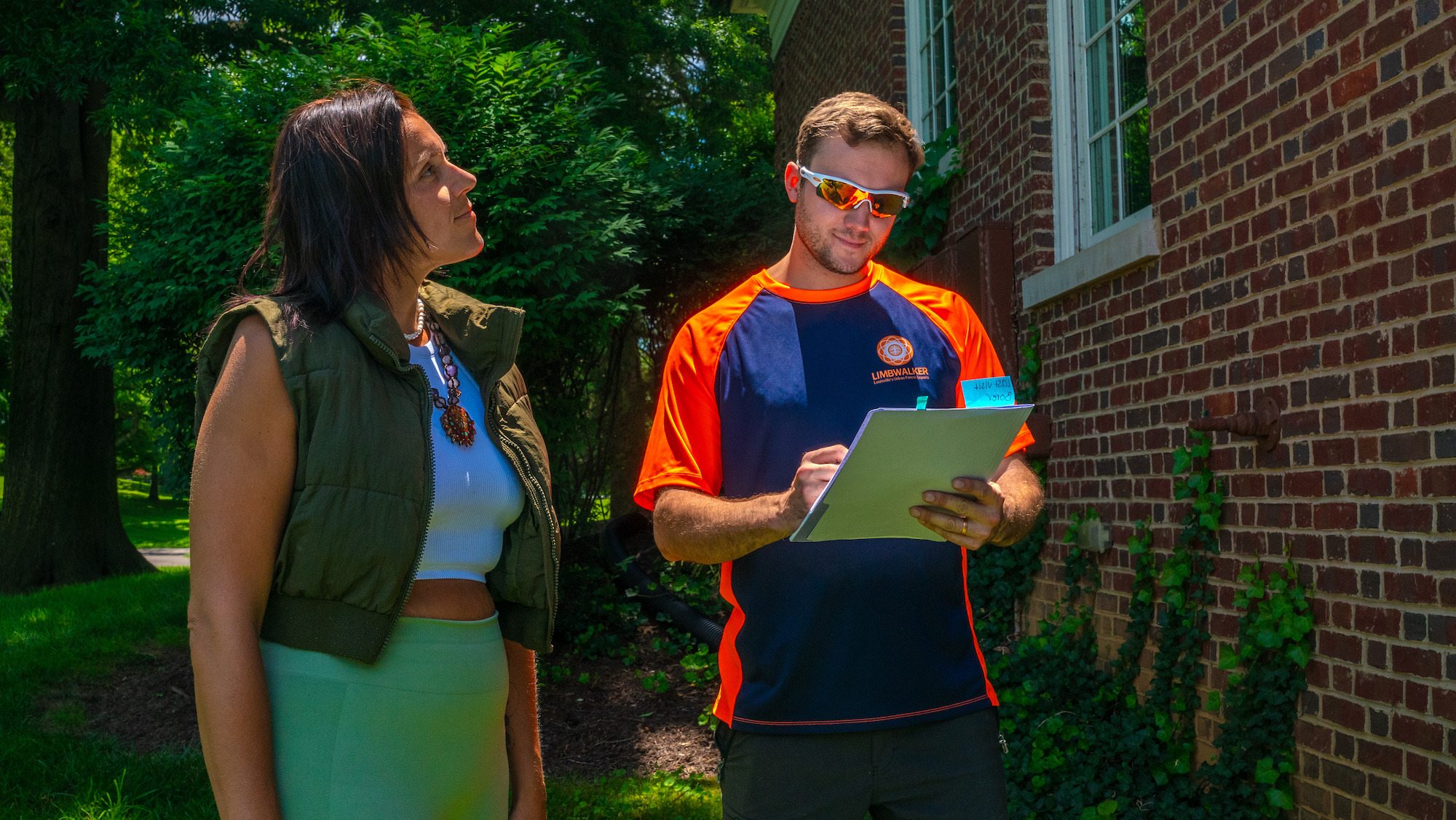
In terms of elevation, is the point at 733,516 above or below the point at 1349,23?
below

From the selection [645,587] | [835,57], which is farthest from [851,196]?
[835,57]

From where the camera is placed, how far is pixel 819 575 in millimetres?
2137

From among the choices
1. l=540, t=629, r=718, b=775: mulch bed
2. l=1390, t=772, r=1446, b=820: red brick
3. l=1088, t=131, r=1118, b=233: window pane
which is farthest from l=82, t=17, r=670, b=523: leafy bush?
l=1390, t=772, r=1446, b=820: red brick

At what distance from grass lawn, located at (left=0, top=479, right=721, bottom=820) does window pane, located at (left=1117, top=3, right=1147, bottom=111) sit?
358cm

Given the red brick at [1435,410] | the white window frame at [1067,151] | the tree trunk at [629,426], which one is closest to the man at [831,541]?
the red brick at [1435,410]

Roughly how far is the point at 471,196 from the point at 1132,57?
11.4 feet

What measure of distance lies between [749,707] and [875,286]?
0.94m

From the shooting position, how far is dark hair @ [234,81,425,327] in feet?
5.93

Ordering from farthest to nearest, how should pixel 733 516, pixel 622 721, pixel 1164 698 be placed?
pixel 622 721 < pixel 1164 698 < pixel 733 516

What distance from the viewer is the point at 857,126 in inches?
93.0

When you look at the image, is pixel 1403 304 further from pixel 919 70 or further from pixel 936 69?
pixel 919 70

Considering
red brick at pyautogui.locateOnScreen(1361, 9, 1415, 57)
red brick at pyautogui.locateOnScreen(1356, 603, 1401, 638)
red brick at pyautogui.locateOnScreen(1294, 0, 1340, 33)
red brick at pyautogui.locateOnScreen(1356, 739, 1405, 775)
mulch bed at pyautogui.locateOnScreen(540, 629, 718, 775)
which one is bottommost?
mulch bed at pyautogui.locateOnScreen(540, 629, 718, 775)

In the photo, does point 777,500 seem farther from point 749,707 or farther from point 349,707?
point 349,707

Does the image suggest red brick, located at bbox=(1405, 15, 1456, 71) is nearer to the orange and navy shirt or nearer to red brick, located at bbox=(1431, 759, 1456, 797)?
the orange and navy shirt
